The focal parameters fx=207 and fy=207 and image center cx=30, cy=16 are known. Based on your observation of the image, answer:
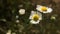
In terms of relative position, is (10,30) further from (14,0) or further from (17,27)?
(14,0)

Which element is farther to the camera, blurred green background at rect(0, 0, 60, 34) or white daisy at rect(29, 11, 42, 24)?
blurred green background at rect(0, 0, 60, 34)

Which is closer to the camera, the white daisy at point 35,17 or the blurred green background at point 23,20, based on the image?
the white daisy at point 35,17

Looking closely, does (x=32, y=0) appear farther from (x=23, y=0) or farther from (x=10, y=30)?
(x=10, y=30)

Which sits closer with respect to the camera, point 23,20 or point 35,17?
point 35,17

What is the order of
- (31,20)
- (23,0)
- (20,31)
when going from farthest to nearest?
(23,0) → (20,31) → (31,20)

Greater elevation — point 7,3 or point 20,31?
point 7,3

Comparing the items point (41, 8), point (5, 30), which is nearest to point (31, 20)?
point (41, 8)

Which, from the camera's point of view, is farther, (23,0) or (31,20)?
(23,0)


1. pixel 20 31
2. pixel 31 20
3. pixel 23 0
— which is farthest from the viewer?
pixel 23 0
